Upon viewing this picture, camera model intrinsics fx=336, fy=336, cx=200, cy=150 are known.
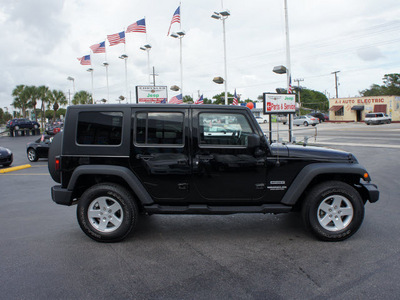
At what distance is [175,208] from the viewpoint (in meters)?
4.56

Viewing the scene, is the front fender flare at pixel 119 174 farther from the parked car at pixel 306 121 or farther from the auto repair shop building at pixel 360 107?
the auto repair shop building at pixel 360 107

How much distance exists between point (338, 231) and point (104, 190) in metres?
3.16

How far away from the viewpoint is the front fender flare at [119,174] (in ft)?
14.5

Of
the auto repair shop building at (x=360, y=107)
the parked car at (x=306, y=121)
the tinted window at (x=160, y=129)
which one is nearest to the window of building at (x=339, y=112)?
the auto repair shop building at (x=360, y=107)

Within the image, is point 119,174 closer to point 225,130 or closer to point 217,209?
point 217,209

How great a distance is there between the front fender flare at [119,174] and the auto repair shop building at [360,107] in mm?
56254

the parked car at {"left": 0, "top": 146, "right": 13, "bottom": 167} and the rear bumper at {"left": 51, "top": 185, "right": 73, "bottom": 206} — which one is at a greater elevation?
the parked car at {"left": 0, "top": 146, "right": 13, "bottom": 167}

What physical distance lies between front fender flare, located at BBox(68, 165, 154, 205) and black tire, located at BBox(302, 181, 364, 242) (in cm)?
214

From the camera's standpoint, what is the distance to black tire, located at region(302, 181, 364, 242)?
4.42 meters

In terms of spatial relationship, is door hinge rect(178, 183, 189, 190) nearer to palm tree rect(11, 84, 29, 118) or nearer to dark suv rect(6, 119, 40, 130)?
dark suv rect(6, 119, 40, 130)

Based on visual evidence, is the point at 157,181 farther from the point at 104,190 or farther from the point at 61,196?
the point at 61,196

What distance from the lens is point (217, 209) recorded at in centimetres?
450

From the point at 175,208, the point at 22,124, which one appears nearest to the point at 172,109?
the point at 175,208

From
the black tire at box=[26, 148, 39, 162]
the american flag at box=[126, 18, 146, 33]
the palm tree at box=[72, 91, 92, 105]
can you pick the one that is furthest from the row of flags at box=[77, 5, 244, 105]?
the palm tree at box=[72, 91, 92, 105]
